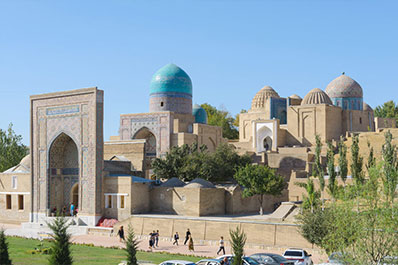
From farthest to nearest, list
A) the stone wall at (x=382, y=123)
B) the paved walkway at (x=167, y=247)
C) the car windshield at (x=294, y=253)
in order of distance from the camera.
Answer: the stone wall at (x=382, y=123) < the paved walkway at (x=167, y=247) < the car windshield at (x=294, y=253)

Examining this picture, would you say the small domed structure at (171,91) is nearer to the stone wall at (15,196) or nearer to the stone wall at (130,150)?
the stone wall at (130,150)

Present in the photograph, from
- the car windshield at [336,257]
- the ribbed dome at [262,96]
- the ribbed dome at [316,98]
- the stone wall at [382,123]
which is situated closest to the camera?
the car windshield at [336,257]

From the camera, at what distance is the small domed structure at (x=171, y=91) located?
34500 millimetres

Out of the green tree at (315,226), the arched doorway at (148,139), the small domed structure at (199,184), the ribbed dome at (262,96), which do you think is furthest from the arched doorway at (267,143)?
the green tree at (315,226)

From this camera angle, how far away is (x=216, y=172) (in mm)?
28000

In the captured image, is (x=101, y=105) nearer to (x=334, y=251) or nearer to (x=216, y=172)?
(x=216, y=172)

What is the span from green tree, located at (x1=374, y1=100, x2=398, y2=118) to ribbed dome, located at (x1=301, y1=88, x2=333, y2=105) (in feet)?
59.2

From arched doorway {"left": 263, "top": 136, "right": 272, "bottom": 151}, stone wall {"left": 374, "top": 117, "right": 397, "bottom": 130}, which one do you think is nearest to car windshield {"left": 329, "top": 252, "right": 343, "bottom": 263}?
arched doorway {"left": 263, "top": 136, "right": 272, "bottom": 151}

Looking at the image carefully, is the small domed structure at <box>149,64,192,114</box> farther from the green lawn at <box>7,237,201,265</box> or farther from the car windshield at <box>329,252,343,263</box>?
the car windshield at <box>329,252,343,263</box>

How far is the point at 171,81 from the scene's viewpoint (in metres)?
34.7

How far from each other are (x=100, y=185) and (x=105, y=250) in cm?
651

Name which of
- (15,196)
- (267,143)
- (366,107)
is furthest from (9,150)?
(366,107)

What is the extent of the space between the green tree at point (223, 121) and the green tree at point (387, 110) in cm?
1456

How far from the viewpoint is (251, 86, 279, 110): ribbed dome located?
144 feet
